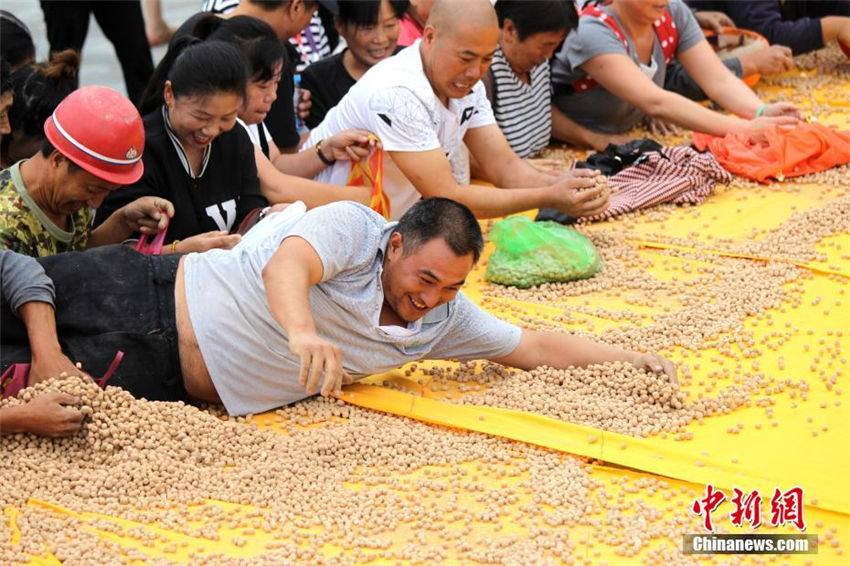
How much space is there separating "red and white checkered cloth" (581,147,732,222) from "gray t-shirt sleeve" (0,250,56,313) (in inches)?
100

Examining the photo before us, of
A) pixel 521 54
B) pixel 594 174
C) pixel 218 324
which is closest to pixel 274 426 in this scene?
pixel 218 324

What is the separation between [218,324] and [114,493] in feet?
1.92

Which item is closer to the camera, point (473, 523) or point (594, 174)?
point (473, 523)

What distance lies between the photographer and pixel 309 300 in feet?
10.5

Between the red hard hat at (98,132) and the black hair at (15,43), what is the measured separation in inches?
45.5

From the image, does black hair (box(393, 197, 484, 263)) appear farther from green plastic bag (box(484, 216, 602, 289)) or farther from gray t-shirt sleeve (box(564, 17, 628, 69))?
gray t-shirt sleeve (box(564, 17, 628, 69))

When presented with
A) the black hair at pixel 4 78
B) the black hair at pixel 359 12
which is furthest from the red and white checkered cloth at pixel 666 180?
the black hair at pixel 4 78

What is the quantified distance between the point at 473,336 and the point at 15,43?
2243 millimetres

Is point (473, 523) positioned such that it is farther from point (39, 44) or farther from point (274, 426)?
point (39, 44)

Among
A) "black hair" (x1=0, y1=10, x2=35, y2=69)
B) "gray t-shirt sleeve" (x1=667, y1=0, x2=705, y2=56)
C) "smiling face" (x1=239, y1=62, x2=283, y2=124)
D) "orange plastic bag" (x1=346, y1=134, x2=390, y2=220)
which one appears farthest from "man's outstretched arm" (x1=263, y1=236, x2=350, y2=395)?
"gray t-shirt sleeve" (x1=667, y1=0, x2=705, y2=56)

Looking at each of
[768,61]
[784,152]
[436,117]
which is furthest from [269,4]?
[768,61]

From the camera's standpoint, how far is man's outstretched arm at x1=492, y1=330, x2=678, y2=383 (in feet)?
11.5

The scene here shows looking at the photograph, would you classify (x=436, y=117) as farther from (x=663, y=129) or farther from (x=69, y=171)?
(x=663, y=129)

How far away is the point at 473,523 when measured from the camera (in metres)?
2.84
